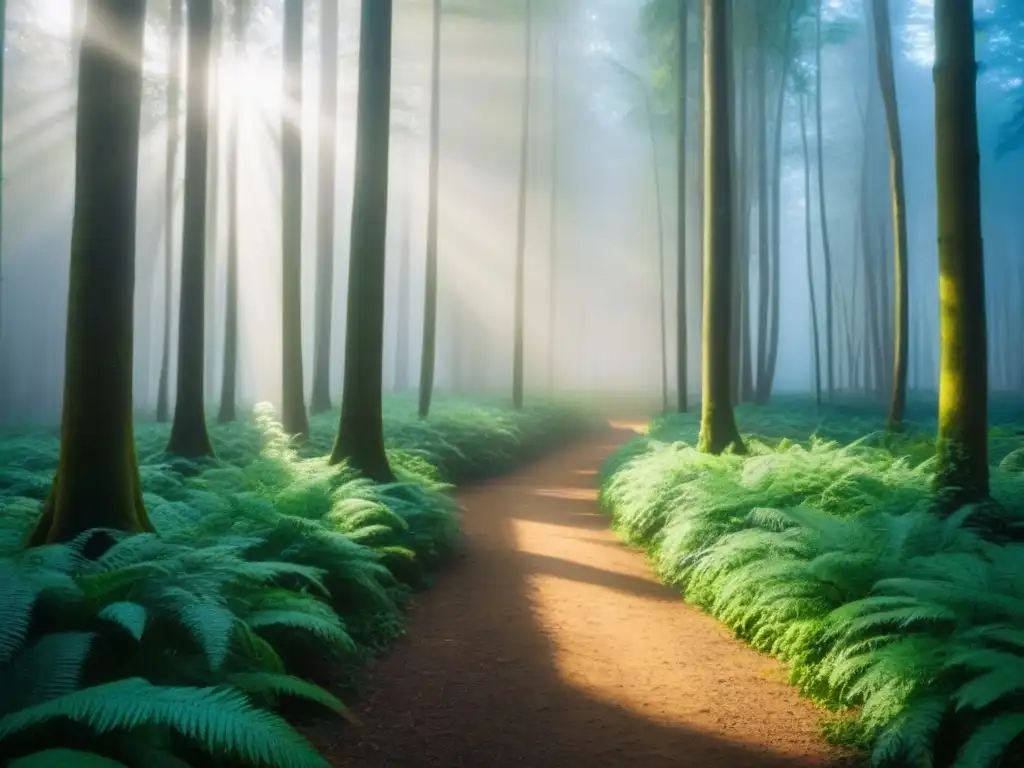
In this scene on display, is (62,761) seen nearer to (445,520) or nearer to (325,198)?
(445,520)

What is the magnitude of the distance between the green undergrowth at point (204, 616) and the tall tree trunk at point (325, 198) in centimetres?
1029

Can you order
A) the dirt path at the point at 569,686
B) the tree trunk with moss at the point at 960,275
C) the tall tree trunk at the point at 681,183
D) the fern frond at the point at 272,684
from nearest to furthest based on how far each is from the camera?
the fern frond at the point at 272,684
the dirt path at the point at 569,686
the tree trunk with moss at the point at 960,275
the tall tree trunk at the point at 681,183

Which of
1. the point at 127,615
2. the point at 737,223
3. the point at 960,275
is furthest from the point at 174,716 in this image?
the point at 737,223

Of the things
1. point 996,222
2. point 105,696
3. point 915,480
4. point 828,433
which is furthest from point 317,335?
point 996,222

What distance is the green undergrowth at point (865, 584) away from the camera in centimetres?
345

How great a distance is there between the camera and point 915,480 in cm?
770

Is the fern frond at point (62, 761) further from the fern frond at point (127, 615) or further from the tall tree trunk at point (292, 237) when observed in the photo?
the tall tree trunk at point (292, 237)

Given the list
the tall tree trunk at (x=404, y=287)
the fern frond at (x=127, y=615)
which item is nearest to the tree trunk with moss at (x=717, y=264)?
the fern frond at (x=127, y=615)

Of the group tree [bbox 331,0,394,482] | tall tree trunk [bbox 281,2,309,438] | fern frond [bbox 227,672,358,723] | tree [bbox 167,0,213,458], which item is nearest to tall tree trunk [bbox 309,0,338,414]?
tall tree trunk [bbox 281,2,309,438]

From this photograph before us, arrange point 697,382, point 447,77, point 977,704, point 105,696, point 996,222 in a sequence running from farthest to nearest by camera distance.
→ point 697,382
point 996,222
point 447,77
point 977,704
point 105,696

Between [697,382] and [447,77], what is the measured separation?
100 ft

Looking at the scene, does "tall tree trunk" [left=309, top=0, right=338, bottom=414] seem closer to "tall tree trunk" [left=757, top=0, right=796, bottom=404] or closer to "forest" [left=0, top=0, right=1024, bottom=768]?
"forest" [left=0, top=0, right=1024, bottom=768]

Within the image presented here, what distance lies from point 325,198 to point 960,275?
615 inches

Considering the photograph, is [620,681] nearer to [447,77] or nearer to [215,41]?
[215,41]
